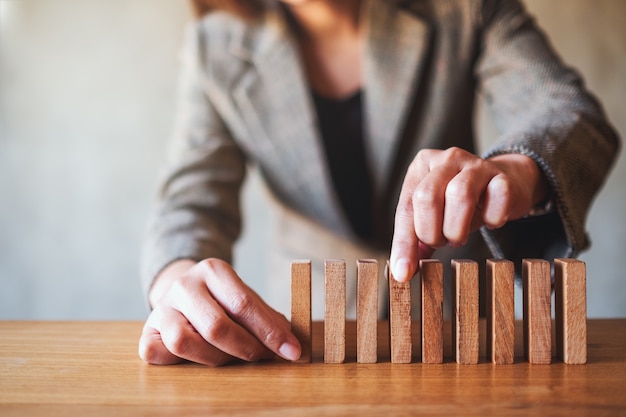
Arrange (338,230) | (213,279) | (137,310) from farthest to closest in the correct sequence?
(137,310)
(338,230)
(213,279)

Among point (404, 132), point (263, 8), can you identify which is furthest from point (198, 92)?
point (404, 132)

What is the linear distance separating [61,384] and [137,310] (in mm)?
1805

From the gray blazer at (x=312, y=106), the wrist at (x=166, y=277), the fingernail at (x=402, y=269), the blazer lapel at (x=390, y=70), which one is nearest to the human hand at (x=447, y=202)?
the fingernail at (x=402, y=269)

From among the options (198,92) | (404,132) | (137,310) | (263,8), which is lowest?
(137,310)

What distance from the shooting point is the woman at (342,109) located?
111cm

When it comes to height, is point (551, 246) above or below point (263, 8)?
below

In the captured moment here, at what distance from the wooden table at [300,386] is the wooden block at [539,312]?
17 mm

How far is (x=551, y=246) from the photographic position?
2.90 ft

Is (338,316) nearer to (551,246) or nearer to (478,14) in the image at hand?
(551,246)

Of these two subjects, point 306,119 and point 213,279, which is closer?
point 213,279

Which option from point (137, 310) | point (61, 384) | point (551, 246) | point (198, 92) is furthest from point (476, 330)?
point (137, 310)

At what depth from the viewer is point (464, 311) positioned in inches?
26.0

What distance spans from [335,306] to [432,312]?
4.8 inches

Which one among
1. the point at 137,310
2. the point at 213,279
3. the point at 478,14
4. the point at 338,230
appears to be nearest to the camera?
the point at 213,279
